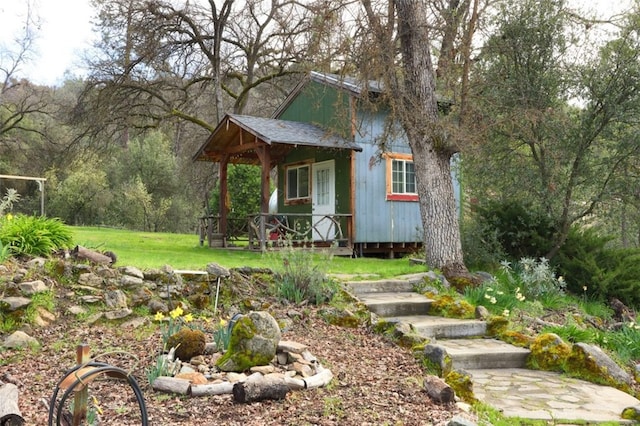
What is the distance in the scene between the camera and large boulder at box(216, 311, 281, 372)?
4.28 meters

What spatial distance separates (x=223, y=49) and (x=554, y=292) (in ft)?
48.0

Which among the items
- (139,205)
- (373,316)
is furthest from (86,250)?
(139,205)

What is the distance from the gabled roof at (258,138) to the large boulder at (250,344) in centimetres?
739

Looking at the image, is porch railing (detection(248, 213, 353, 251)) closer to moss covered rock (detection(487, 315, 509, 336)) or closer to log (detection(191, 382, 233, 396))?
moss covered rock (detection(487, 315, 509, 336))

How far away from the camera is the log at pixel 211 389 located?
12.4ft

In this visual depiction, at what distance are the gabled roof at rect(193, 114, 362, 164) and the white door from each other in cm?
101

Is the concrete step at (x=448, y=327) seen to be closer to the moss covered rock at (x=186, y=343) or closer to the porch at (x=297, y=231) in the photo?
the moss covered rock at (x=186, y=343)

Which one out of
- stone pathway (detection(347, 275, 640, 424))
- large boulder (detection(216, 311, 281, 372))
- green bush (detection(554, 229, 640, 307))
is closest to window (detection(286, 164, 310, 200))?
green bush (detection(554, 229, 640, 307))

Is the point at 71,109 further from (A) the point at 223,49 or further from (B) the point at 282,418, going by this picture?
(B) the point at 282,418

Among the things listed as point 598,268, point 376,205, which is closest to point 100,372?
Answer: point 598,268

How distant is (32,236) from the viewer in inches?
250

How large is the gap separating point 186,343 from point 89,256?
2575 millimetres

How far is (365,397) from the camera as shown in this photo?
4027mm

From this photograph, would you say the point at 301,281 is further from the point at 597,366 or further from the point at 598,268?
the point at 598,268
